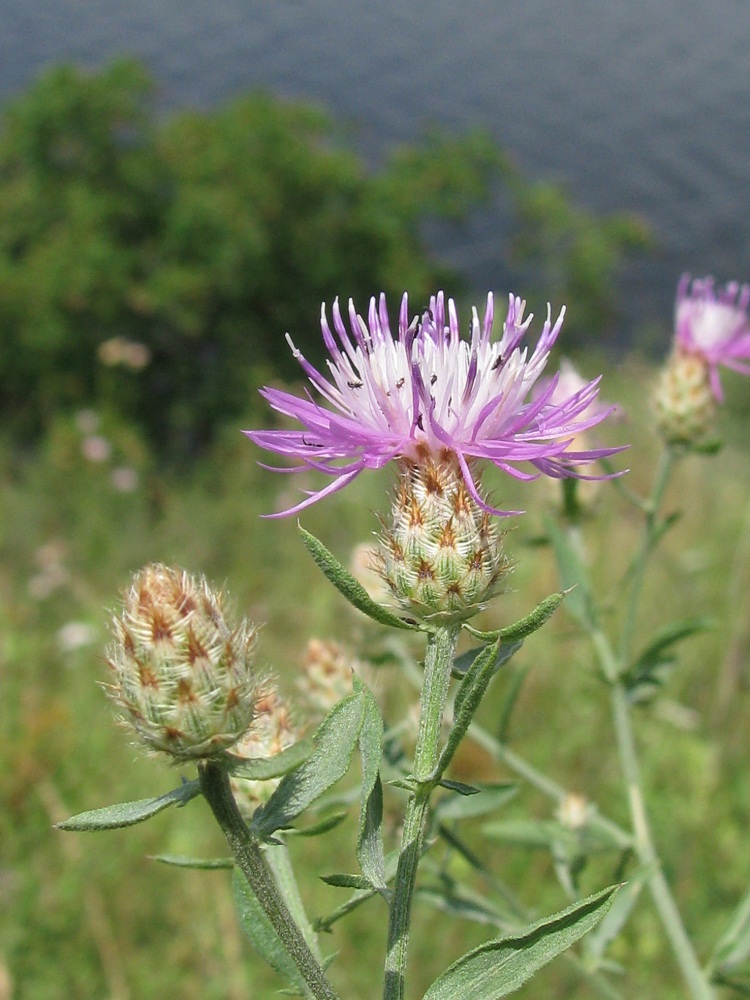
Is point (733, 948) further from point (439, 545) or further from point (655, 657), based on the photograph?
point (439, 545)

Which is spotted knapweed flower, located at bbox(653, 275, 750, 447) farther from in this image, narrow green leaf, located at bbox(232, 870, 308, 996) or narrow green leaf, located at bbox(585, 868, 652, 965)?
narrow green leaf, located at bbox(232, 870, 308, 996)

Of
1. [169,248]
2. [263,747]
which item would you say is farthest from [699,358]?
[169,248]

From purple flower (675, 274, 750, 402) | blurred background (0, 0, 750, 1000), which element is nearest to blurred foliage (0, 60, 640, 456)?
blurred background (0, 0, 750, 1000)

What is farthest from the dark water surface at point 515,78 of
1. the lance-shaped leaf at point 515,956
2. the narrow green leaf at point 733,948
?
the lance-shaped leaf at point 515,956

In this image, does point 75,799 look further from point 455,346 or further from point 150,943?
point 455,346

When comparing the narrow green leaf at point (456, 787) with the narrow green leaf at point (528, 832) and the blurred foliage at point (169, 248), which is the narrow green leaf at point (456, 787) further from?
the blurred foliage at point (169, 248)

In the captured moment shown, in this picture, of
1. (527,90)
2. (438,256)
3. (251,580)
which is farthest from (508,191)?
(251,580)
